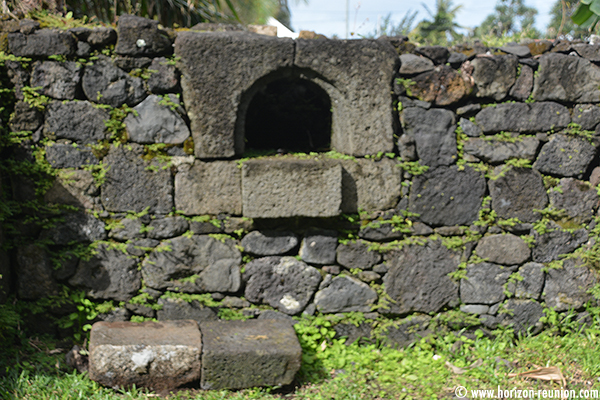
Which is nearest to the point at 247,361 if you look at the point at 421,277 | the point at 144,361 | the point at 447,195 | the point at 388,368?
the point at 144,361

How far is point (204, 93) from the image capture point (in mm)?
2764

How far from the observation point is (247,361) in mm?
2520

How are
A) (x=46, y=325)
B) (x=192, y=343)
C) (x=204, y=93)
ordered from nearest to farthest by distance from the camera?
(x=192, y=343), (x=204, y=93), (x=46, y=325)

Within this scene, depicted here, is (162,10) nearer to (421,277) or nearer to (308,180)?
(308,180)

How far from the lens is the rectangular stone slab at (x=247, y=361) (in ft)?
8.22

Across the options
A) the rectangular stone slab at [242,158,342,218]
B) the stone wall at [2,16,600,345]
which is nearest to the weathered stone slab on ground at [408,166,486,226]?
the stone wall at [2,16,600,345]

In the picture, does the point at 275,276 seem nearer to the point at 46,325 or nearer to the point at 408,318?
the point at 408,318

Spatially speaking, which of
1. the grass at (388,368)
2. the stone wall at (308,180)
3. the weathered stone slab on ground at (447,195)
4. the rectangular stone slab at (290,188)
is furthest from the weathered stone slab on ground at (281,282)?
the weathered stone slab on ground at (447,195)

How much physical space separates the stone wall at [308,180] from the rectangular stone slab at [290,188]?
0.01 metres

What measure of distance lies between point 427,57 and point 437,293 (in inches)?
65.5

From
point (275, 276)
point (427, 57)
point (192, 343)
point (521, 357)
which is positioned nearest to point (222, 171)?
point (275, 276)

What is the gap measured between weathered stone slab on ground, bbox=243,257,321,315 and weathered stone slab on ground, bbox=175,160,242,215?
49cm

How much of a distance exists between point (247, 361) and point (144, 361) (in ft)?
1.92

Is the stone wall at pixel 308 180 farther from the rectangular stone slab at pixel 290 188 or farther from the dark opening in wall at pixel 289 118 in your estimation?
the dark opening in wall at pixel 289 118
